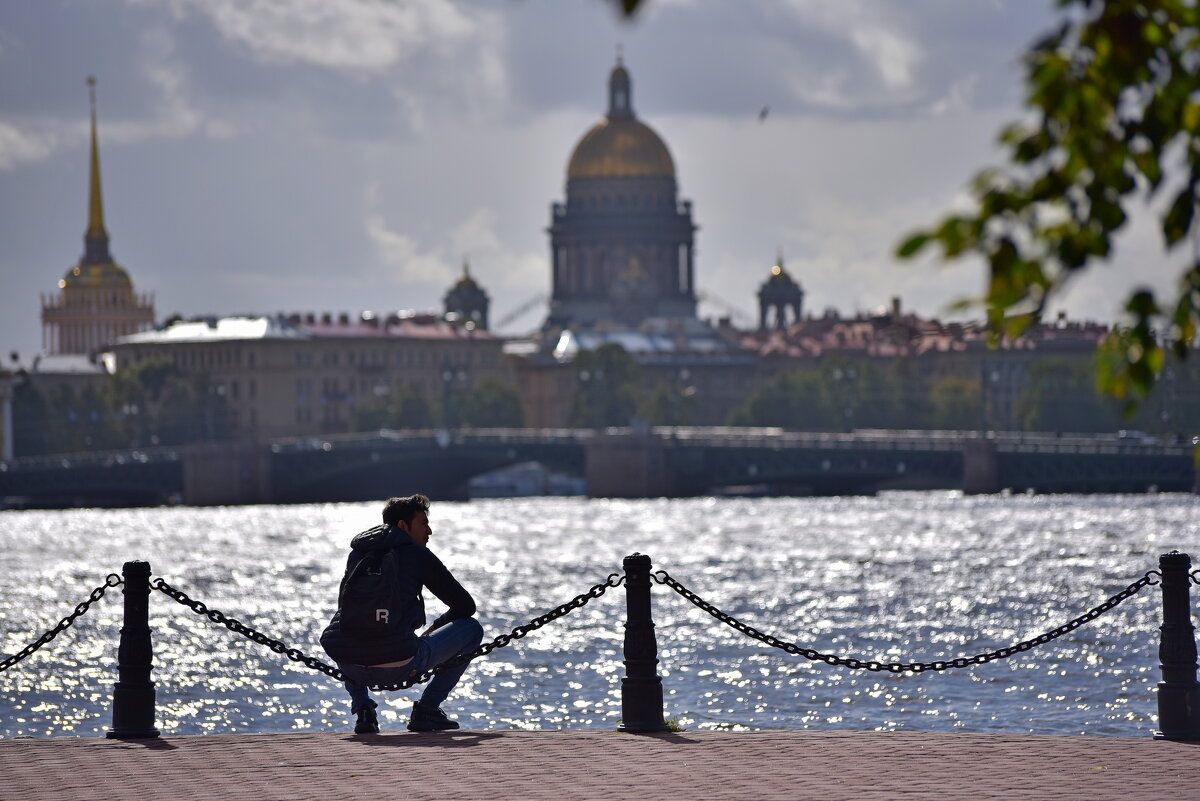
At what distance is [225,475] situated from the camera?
3661 inches

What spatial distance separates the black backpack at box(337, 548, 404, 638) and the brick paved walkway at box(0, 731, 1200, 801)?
1.72 ft

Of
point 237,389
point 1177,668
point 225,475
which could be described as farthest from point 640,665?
point 237,389

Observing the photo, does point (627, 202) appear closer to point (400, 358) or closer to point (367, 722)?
point (400, 358)

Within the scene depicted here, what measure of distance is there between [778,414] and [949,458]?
5293 centimetres

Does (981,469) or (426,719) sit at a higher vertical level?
(981,469)

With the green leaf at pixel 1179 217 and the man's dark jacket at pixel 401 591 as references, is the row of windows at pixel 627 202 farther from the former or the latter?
the green leaf at pixel 1179 217

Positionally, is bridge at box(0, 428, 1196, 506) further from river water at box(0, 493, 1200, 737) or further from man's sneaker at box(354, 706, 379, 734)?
man's sneaker at box(354, 706, 379, 734)

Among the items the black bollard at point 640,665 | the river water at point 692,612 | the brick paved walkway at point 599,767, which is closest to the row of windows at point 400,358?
the river water at point 692,612

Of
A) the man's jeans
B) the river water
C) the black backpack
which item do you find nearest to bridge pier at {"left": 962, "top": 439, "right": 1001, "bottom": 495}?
the river water

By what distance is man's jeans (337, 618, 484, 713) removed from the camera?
13.1 metres

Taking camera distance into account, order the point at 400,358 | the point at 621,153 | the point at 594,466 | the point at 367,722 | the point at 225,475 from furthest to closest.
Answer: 1. the point at 621,153
2. the point at 400,358
3. the point at 594,466
4. the point at 225,475
5. the point at 367,722

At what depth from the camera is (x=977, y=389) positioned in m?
149

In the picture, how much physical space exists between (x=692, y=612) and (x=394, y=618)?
24.5m

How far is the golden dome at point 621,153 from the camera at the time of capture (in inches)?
7298
